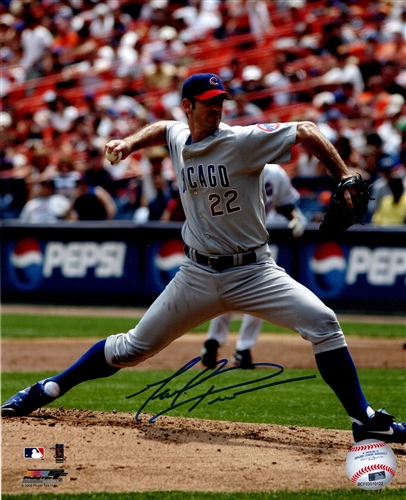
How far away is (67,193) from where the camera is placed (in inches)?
588

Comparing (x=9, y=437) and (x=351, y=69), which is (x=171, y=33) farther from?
(x=9, y=437)

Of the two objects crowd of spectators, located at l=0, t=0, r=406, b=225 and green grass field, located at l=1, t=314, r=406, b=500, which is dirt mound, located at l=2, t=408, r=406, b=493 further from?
crowd of spectators, located at l=0, t=0, r=406, b=225

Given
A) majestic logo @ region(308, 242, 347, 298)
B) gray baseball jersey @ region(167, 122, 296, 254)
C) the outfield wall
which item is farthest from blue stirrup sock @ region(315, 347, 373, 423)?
majestic logo @ region(308, 242, 347, 298)

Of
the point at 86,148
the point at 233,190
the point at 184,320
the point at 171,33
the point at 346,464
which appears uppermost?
the point at 171,33

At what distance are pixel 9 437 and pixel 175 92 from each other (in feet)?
40.9

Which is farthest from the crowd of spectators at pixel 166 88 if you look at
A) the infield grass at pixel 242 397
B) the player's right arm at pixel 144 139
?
the player's right arm at pixel 144 139

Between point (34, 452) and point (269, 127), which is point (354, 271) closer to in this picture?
point (269, 127)

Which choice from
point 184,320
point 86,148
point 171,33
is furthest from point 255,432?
point 171,33

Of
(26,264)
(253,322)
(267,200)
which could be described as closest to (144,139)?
(267,200)

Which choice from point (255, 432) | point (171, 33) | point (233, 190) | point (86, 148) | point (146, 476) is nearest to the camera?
Result: point (146, 476)

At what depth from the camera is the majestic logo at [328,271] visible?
1249cm

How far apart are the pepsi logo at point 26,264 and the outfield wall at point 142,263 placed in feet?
0.05

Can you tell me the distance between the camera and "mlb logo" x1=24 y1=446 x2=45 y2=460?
4.42m

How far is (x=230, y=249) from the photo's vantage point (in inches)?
190
